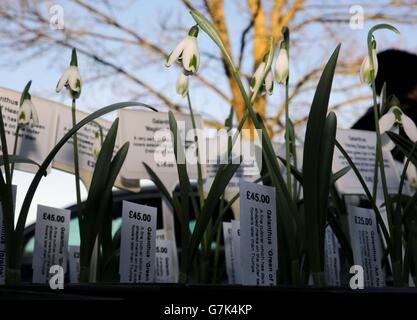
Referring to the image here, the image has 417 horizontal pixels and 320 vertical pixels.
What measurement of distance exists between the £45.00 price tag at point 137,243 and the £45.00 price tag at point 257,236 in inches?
8.1

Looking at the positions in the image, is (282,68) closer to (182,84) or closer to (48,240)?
(182,84)

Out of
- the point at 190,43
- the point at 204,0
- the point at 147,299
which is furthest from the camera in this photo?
the point at 204,0

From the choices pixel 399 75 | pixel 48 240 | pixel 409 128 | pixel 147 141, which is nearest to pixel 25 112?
pixel 48 240

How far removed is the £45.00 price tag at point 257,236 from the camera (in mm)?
932

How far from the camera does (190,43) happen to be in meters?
1.02

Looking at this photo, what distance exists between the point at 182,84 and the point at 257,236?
34cm

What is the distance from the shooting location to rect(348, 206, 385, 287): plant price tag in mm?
1082

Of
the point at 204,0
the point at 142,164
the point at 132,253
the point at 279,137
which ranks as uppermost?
the point at 204,0

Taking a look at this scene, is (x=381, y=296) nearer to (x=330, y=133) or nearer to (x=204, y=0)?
(x=330, y=133)

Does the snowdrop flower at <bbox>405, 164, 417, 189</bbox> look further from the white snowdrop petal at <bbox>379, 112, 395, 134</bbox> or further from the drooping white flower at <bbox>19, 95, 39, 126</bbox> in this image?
the drooping white flower at <bbox>19, 95, 39, 126</bbox>

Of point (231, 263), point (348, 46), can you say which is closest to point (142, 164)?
point (231, 263)

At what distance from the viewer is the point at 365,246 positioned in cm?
110

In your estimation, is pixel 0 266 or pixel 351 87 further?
pixel 351 87

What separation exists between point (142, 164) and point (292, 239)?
1.71 feet
